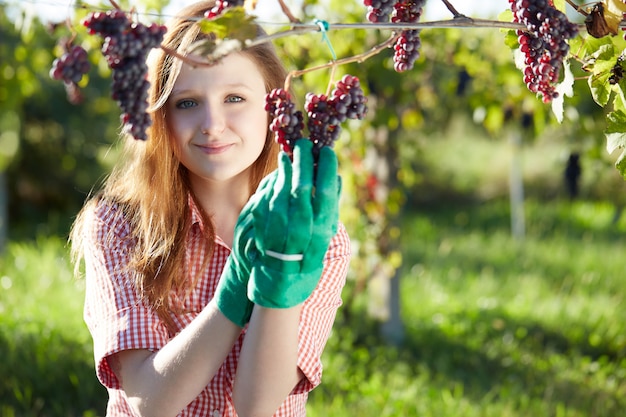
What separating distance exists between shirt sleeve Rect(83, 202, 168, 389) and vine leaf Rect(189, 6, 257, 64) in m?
0.67

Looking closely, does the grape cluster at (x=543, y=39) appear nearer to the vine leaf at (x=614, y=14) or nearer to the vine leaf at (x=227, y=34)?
the vine leaf at (x=614, y=14)

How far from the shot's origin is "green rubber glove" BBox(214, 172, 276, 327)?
1.30 metres

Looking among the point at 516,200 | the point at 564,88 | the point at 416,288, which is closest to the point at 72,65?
the point at 564,88

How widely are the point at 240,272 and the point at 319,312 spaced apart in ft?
1.30

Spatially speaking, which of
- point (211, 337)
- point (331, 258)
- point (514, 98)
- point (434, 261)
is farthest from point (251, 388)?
point (434, 261)

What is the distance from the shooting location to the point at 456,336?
434 cm

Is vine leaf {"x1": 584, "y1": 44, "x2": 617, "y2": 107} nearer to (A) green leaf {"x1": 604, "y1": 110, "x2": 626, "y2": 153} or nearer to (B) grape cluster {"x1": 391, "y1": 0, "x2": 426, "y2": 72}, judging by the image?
(A) green leaf {"x1": 604, "y1": 110, "x2": 626, "y2": 153}

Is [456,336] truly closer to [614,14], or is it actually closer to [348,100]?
[614,14]

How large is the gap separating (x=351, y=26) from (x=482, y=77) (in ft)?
9.61

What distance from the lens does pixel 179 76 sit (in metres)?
1.59

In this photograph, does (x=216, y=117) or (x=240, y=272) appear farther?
(x=216, y=117)

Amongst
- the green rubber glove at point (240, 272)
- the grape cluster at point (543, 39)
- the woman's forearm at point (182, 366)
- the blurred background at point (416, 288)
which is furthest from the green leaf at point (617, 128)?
the blurred background at point (416, 288)

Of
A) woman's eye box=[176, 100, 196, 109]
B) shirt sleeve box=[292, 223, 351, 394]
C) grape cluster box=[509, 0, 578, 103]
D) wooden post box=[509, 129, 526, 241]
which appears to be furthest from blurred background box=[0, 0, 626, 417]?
grape cluster box=[509, 0, 578, 103]

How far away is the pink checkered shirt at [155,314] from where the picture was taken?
155cm
